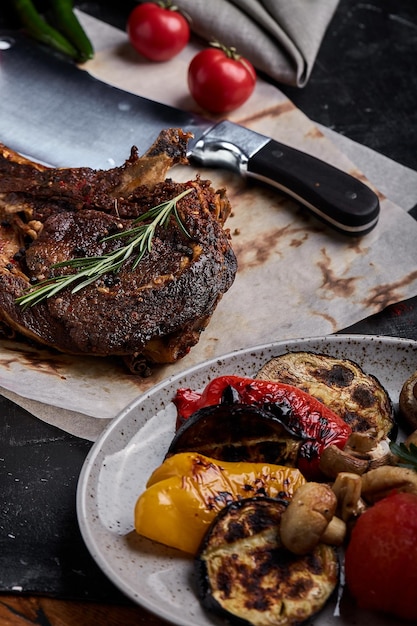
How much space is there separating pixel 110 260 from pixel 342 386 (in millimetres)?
1088

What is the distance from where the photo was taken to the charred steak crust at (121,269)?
11.3ft

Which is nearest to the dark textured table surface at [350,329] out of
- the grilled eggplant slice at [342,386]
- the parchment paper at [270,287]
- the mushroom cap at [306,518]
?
the parchment paper at [270,287]

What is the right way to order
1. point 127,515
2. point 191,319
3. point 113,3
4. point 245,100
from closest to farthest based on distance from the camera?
point 127,515
point 191,319
point 245,100
point 113,3

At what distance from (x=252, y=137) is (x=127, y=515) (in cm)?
239

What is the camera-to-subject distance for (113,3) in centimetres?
565

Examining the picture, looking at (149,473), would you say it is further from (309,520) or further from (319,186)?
(319,186)

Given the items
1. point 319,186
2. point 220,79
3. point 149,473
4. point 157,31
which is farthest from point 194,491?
point 157,31

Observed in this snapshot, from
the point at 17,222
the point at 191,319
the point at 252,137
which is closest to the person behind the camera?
the point at 191,319

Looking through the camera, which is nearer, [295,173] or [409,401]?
[409,401]

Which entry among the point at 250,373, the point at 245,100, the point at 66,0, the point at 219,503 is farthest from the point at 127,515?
the point at 66,0

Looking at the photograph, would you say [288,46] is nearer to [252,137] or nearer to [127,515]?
[252,137]

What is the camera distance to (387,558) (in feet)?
7.39

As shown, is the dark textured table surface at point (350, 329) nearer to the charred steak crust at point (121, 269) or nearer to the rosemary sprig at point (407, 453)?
the charred steak crust at point (121, 269)

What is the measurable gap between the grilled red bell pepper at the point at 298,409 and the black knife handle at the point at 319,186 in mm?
1572
